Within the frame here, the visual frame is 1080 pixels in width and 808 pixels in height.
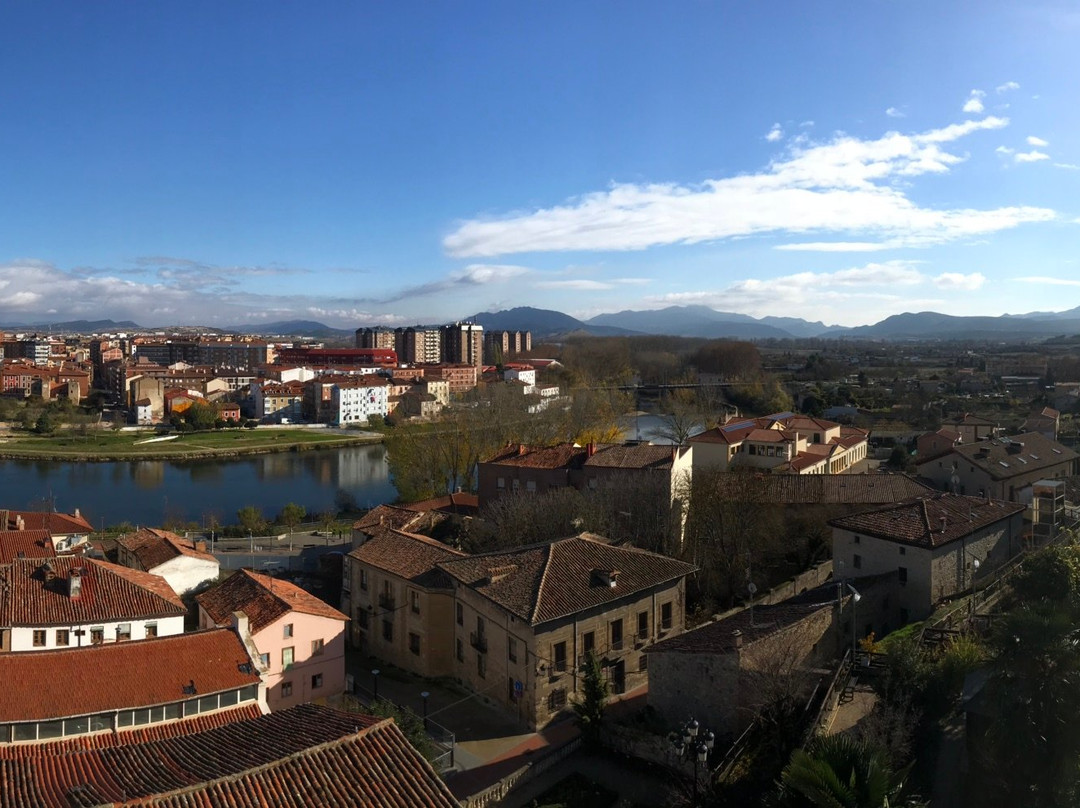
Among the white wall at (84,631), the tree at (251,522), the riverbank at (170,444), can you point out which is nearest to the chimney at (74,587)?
the white wall at (84,631)

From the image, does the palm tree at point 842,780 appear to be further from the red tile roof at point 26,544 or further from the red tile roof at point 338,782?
the red tile roof at point 26,544

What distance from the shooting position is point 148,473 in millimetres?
28531

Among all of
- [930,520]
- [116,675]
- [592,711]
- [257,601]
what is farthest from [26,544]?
[930,520]

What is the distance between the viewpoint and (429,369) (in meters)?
55.2

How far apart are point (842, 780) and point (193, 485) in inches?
1019

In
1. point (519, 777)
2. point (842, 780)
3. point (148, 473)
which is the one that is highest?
point (842, 780)

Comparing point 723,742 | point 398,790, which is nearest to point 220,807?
point 398,790

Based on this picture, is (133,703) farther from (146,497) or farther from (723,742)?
(146,497)

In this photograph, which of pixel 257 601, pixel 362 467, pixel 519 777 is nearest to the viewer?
pixel 519 777

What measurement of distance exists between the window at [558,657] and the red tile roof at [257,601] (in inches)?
88.7

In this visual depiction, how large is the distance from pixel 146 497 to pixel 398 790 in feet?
75.4

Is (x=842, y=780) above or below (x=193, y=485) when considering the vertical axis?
above

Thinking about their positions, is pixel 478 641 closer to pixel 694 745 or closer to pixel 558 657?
pixel 558 657

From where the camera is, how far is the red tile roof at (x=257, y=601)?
7926 mm
